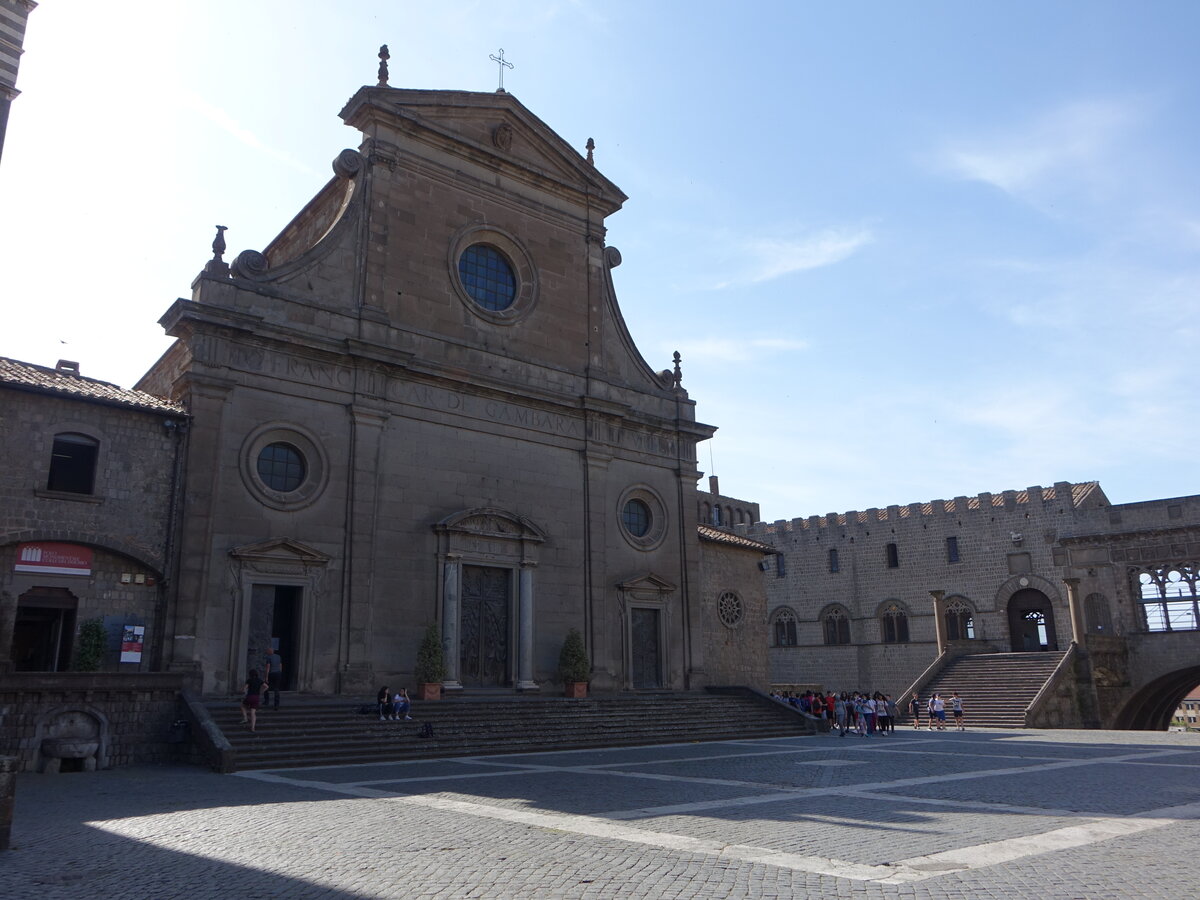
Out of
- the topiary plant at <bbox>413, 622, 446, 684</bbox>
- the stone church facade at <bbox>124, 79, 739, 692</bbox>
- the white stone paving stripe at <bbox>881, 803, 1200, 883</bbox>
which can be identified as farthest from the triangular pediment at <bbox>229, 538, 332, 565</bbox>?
the white stone paving stripe at <bbox>881, 803, 1200, 883</bbox>

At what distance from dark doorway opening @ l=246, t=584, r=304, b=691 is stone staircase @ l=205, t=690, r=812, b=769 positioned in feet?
3.68

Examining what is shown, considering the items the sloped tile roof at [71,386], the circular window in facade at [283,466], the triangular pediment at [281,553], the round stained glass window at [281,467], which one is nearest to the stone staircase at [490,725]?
the triangular pediment at [281,553]

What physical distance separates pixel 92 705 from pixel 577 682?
12971 millimetres

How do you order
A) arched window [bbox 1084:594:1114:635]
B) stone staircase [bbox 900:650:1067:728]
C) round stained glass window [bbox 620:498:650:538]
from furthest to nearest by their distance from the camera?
arched window [bbox 1084:594:1114:635], stone staircase [bbox 900:650:1067:728], round stained glass window [bbox 620:498:650:538]

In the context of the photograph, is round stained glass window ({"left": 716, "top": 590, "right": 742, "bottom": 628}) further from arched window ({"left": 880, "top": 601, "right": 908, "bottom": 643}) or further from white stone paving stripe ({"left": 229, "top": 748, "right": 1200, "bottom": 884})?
arched window ({"left": 880, "top": 601, "right": 908, "bottom": 643})

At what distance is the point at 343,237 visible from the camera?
26109 mm

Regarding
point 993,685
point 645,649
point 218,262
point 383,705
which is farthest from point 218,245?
point 993,685

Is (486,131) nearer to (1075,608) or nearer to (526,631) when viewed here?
(526,631)

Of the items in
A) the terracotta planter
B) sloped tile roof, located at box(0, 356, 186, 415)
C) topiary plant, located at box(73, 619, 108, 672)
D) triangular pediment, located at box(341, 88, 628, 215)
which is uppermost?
triangular pediment, located at box(341, 88, 628, 215)

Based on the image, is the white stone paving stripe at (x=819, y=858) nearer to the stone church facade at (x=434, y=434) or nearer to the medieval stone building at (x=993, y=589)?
the stone church facade at (x=434, y=434)

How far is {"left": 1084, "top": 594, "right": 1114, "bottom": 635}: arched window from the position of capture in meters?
43.3

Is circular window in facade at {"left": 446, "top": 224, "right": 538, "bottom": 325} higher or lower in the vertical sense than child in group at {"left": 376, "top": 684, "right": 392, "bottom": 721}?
higher

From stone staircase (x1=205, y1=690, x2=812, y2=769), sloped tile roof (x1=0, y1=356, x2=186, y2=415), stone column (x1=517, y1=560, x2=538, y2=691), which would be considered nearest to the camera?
stone staircase (x1=205, y1=690, x2=812, y2=769)

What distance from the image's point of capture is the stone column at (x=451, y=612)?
2473cm
